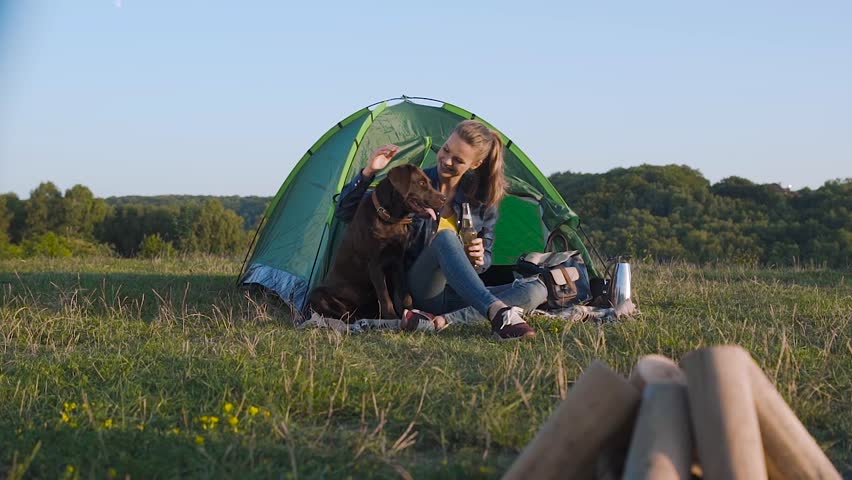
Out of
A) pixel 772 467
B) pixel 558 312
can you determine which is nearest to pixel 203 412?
pixel 772 467

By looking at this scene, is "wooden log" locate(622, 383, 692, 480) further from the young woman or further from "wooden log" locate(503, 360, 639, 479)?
the young woman

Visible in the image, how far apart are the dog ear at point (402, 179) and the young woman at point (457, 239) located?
4.3 inches

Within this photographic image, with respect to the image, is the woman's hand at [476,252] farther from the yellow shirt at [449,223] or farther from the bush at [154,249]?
the bush at [154,249]

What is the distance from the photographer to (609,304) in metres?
5.08

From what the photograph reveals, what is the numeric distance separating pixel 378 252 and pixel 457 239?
1.60 ft

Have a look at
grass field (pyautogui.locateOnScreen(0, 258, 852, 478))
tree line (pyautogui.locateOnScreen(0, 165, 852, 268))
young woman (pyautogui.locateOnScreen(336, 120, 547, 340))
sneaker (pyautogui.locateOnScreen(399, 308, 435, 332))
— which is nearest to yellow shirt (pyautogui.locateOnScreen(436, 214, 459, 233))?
young woman (pyautogui.locateOnScreen(336, 120, 547, 340))

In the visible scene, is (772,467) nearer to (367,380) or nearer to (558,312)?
(367,380)

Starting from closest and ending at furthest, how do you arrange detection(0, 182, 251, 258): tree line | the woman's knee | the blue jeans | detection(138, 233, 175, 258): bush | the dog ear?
the blue jeans → the woman's knee → the dog ear → detection(138, 233, 175, 258): bush → detection(0, 182, 251, 258): tree line

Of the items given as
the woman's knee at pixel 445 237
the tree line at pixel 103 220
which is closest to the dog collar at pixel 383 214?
the woman's knee at pixel 445 237

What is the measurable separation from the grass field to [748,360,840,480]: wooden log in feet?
2.23

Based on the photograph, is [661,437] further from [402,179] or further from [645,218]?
[645,218]

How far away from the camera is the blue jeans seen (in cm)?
443

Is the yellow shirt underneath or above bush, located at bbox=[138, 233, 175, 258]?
above

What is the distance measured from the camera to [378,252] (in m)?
4.74
